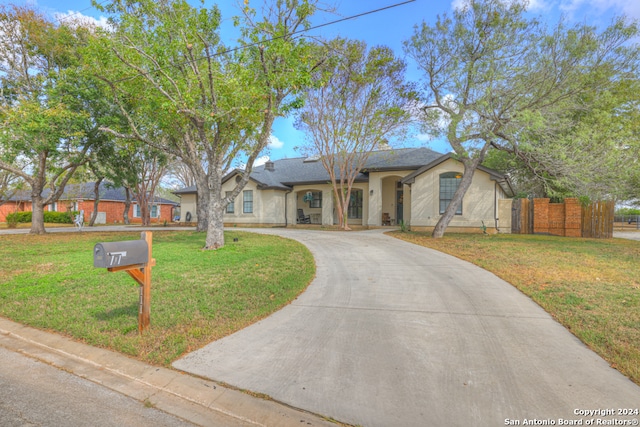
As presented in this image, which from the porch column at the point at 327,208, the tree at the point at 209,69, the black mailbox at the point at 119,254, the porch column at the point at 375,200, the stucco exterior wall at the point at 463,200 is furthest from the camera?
the porch column at the point at 327,208

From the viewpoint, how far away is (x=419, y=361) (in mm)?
3326

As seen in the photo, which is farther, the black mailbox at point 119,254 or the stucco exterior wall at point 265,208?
the stucco exterior wall at point 265,208

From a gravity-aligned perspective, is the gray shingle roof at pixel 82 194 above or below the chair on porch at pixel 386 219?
above

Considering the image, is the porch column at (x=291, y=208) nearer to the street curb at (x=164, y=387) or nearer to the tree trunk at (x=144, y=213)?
the tree trunk at (x=144, y=213)

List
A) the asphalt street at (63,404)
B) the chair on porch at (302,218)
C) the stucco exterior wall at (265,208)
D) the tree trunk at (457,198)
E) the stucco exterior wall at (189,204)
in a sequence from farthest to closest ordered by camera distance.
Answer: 1. the stucco exterior wall at (189,204)
2. the chair on porch at (302,218)
3. the stucco exterior wall at (265,208)
4. the tree trunk at (457,198)
5. the asphalt street at (63,404)

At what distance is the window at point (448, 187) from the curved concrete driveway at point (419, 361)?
11.6m

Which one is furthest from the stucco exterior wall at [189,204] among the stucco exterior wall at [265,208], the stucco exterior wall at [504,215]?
the stucco exterior wall at [504,215]

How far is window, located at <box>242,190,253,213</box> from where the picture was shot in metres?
22.7

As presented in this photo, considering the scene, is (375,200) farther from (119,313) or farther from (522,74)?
(119,313)

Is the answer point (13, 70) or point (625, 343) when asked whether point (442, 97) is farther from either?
point (13, 70)

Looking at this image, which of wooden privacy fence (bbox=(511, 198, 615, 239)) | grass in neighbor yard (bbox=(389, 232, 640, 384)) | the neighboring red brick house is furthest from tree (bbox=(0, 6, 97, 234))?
wooden privacy fence (bbox=(511, 198, 615, 239))

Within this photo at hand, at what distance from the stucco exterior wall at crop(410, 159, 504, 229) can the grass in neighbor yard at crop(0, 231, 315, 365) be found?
10.3m

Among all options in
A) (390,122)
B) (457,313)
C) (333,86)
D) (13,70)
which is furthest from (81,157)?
(457,313)

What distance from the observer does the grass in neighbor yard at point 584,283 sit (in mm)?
3756
